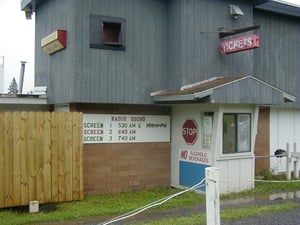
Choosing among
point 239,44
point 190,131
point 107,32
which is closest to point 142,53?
point 107,32

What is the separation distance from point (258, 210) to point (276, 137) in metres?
6.02

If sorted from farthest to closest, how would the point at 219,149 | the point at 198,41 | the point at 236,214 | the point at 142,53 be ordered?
the point at 198,41 → the point at 142,53 → the point at 219,149 → the point at 236,214

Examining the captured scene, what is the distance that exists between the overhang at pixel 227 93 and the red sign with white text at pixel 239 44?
78 centimetres

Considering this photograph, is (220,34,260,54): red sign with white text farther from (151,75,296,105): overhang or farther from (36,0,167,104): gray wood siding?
(36,0,167,104): gray wood siding

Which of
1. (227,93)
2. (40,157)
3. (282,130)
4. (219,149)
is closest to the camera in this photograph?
(40,157)

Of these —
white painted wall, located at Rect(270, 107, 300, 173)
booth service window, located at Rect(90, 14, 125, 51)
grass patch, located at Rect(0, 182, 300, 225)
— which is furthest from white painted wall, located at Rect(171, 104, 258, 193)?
white painted wall, located at Rect(270, 107, 300, 173)

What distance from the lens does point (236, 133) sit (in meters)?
11.4

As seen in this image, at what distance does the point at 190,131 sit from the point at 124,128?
181 cm

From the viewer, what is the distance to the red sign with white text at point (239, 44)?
10.8 metres

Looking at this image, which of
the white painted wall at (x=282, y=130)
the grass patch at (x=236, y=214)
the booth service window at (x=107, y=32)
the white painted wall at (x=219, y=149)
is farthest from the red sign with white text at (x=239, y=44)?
the grass patch at (x=236, y=214)

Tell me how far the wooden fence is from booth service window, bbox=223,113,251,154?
385cm

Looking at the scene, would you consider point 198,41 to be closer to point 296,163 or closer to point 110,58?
point 110,58

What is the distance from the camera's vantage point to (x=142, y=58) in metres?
11.6

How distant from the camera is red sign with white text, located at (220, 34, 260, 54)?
423 inches
